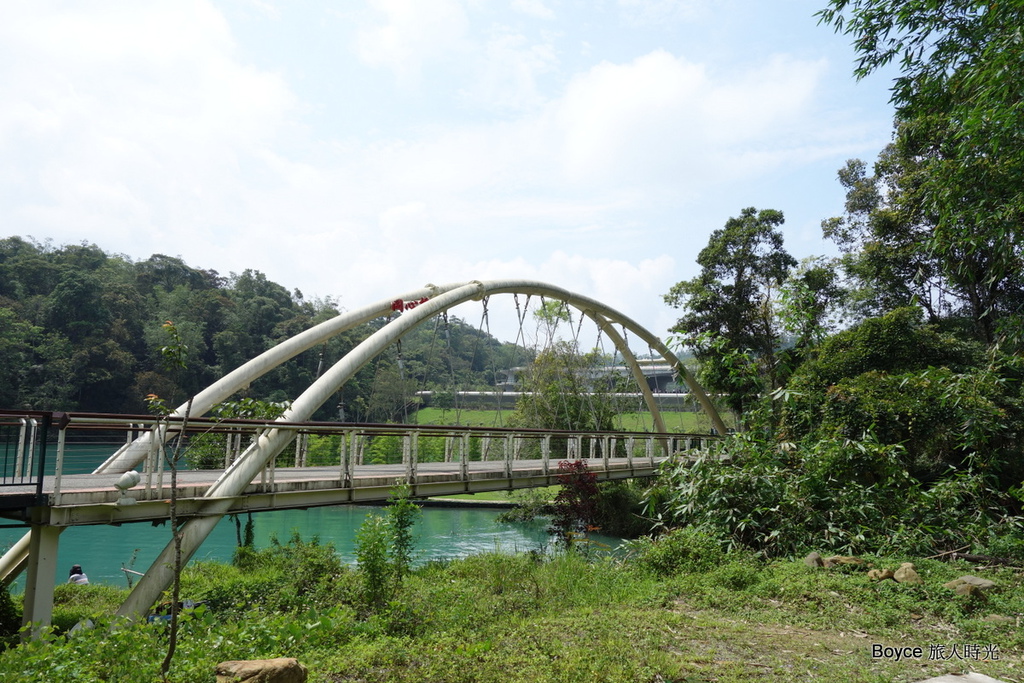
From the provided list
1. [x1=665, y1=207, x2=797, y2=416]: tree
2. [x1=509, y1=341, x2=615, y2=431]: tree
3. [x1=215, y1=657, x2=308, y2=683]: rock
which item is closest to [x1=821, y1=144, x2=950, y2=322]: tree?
[x1=665, y1=207, x2=797, y2=416]: tree

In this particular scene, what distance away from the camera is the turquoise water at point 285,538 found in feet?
44.6

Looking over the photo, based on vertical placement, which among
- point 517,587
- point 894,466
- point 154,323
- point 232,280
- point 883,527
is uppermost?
point 232,280

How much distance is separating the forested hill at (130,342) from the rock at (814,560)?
12765 millimetres

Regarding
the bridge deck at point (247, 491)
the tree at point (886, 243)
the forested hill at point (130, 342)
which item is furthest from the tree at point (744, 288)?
the bridge deck at point (247, 491)

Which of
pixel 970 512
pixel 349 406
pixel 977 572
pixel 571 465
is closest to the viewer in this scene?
pixel 977 572

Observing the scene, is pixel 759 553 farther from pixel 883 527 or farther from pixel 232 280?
pixel 232 280

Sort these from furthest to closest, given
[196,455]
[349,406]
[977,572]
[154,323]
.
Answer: [154,323] → [349,406] → [196,455] → [977,572]

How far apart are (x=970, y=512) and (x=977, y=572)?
2.41 meters

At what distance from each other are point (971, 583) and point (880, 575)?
73cm

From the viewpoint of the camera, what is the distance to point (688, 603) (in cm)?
598

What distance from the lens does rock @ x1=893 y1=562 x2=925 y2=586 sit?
596 centimetres

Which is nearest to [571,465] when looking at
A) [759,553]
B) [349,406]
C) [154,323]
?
[759,553]

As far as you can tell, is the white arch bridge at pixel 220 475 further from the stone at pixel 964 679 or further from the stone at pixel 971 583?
the stone at pixel 971 583

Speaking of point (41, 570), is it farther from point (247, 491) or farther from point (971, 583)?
point (971, 583)
